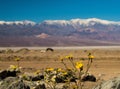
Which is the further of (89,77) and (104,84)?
(89,77)

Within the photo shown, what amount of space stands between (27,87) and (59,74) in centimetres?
228

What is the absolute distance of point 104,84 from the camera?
6.53m

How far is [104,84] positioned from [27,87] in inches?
100

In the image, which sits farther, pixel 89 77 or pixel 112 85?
pixel 89 77

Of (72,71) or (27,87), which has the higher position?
(72,71)

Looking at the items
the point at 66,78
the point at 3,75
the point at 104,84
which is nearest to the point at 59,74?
the point at 66,78

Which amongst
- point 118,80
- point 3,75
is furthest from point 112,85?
point 3,75

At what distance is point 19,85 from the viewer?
7762 millimetres

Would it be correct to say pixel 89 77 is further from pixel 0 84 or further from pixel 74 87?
pixel 74 87

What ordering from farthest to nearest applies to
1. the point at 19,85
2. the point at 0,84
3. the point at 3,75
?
the point at 3,75
the point at 0,84
the point at 19,85

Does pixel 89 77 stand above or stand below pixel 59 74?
below

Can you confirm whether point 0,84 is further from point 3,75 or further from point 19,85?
point 3,75

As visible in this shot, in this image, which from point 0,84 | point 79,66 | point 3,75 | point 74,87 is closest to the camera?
point 79,66

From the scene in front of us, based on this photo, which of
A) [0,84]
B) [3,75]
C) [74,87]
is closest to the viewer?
[74,87]
